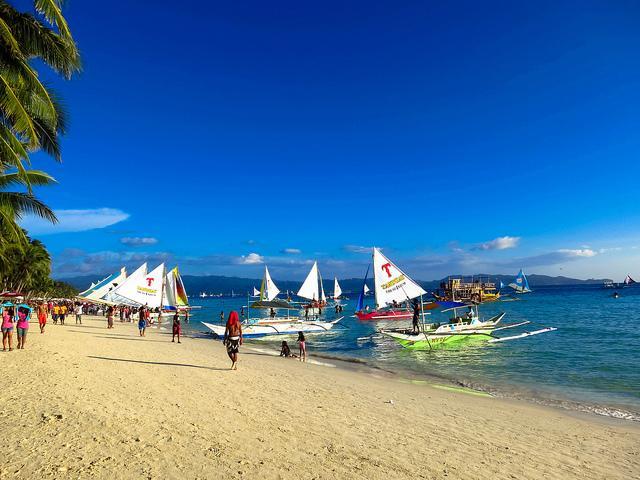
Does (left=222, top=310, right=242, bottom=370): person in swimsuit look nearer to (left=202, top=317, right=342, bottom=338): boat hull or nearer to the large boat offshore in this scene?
(left=202, top=317, right=342, bottom=338): boat hull

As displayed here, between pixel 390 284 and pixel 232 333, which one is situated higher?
pixel 390 284

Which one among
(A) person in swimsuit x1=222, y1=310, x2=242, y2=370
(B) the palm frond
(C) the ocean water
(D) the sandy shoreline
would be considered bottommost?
(C) the ocean water

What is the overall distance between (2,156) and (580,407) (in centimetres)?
2106

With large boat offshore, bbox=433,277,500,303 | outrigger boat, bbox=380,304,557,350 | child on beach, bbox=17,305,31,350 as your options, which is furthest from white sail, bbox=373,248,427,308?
large boat offshore, bbox=433,277,500,303

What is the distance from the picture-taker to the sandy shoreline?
6.08 m

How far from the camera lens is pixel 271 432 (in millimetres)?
7773

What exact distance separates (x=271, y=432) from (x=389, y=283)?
80.9ft

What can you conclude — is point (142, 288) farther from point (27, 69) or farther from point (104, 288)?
point (27, 69)

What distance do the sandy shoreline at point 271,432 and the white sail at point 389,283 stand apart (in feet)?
57.4

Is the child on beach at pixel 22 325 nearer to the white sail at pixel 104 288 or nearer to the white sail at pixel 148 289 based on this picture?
the white sail at pixel 148 289

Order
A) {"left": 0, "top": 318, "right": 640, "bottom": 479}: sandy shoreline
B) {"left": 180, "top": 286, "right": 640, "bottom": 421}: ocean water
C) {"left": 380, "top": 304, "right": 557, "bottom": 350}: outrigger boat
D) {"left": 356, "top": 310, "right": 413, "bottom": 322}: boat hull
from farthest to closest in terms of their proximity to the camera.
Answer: {"left": 356, "top": 310, "right": 413, "bottom": 322}: boat hull, {"left": 380, "top": 304, "right": 557, "bottom": 350}: outrigger boat, {"left": 180, "top": 286, "right": 640, "bottom": 421}: ocean water, {"left": 0, "top": 318, "right": 640, "bottom": 479}: sandy shoreline

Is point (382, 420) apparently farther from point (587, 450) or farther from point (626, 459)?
point (626, 459)

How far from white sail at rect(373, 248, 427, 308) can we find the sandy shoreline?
17499mm

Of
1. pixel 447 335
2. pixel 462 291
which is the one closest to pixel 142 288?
pixel 447 335
